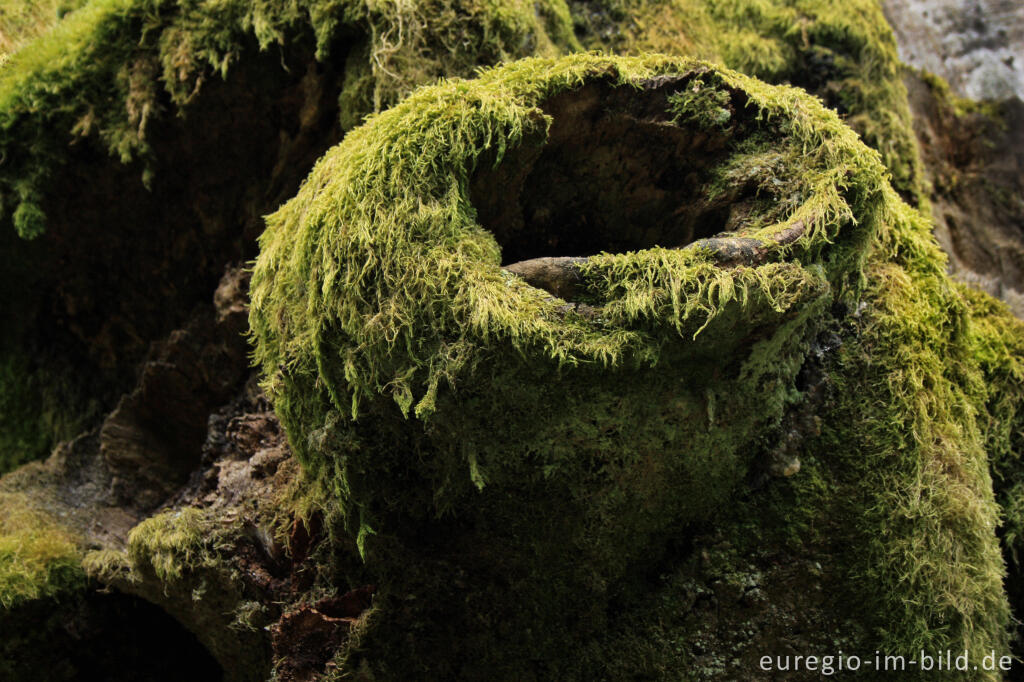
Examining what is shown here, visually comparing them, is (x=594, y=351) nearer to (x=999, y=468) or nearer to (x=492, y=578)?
(x=492, y=578)

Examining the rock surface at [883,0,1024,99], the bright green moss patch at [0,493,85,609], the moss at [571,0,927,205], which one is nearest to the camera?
the bright green moss patch at [0,493,85,609]

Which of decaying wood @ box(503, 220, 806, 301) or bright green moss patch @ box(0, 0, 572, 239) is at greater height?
bright green moss patch @ box(0, 0, 572, 239)

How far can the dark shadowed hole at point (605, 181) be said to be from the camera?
2666 mm

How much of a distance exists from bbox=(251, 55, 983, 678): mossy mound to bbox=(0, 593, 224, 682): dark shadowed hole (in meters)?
1.60

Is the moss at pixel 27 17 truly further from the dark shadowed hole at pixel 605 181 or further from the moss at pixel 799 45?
the dark shadowed hole at pixel 605 181

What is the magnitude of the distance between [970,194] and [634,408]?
136 inches

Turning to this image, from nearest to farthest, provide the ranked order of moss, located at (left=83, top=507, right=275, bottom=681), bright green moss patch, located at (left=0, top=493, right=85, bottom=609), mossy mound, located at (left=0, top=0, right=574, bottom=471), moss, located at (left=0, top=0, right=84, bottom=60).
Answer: moss, located at (left=83, top=507, right=275, bottom=681) → bright green moss patch, located at (left=0, top=493, right=85, bottom=609) → mossy mound, located at (left=0, top=0, right=574, bottom=471) → moss, located at (left=0, top=0, right=84, bottom=60)

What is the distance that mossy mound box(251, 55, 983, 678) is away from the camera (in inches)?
86.1

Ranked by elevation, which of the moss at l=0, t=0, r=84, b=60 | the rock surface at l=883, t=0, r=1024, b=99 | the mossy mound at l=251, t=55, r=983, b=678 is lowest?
the mossy mound at l=251, t=55, r=983, b=678

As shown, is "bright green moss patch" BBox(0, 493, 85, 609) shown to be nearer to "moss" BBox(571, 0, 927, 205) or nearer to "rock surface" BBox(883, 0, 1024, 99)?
"moss" BBox(571, 0, 927, 205)

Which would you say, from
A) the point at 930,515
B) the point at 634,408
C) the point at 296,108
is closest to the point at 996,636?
the point at 930,515

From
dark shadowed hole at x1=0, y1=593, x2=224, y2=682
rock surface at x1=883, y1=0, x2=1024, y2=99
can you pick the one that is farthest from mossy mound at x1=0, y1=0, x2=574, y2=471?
rock surface at x1=883, y1=0, x2=1024, y2=99

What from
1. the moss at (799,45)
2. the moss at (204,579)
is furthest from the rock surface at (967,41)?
the moss at (204,579)

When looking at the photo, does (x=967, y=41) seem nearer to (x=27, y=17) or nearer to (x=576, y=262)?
(x=576, y=262)
